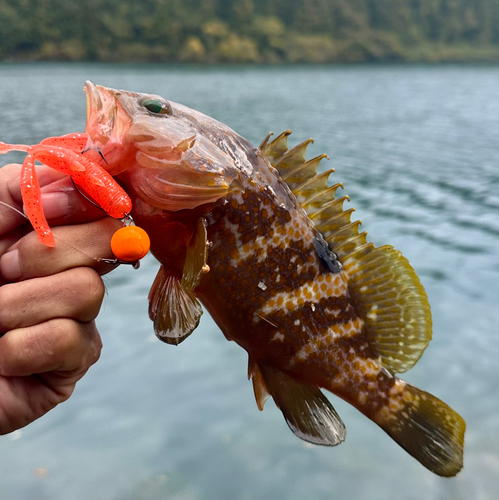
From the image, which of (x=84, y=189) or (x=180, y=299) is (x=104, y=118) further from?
(x=180, y=299)

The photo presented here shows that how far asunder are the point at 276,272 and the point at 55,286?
A: 33.8 inches

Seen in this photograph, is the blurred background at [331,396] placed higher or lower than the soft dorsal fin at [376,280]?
lower

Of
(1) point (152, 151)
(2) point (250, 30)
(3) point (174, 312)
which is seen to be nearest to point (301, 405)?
(3) point (174, 312)

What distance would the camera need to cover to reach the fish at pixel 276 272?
1825mm

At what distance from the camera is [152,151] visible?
5.89 ft

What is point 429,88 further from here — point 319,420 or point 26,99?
point 319,420

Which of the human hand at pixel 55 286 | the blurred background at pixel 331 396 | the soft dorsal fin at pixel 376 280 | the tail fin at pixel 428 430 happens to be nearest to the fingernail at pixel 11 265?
the human hand at pixel 55 286

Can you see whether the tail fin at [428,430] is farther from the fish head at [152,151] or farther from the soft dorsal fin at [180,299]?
the fish head at [152,151]

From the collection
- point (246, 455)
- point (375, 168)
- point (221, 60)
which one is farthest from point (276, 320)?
point (221, 60)

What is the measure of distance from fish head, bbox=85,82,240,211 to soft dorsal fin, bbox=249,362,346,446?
83cm

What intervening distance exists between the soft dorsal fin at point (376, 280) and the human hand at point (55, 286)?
844 mm

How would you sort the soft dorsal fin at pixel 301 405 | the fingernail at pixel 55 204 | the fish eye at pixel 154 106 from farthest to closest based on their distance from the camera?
1. the soft dorsal fin at pixel 301 405
2. the fish eye at pixel 154 106
3. the fingernail at pixel 55 204

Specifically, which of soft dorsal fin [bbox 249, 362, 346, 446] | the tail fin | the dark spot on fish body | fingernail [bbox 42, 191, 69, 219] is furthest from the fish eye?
the tail fin

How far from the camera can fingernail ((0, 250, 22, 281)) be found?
177 centimetres
